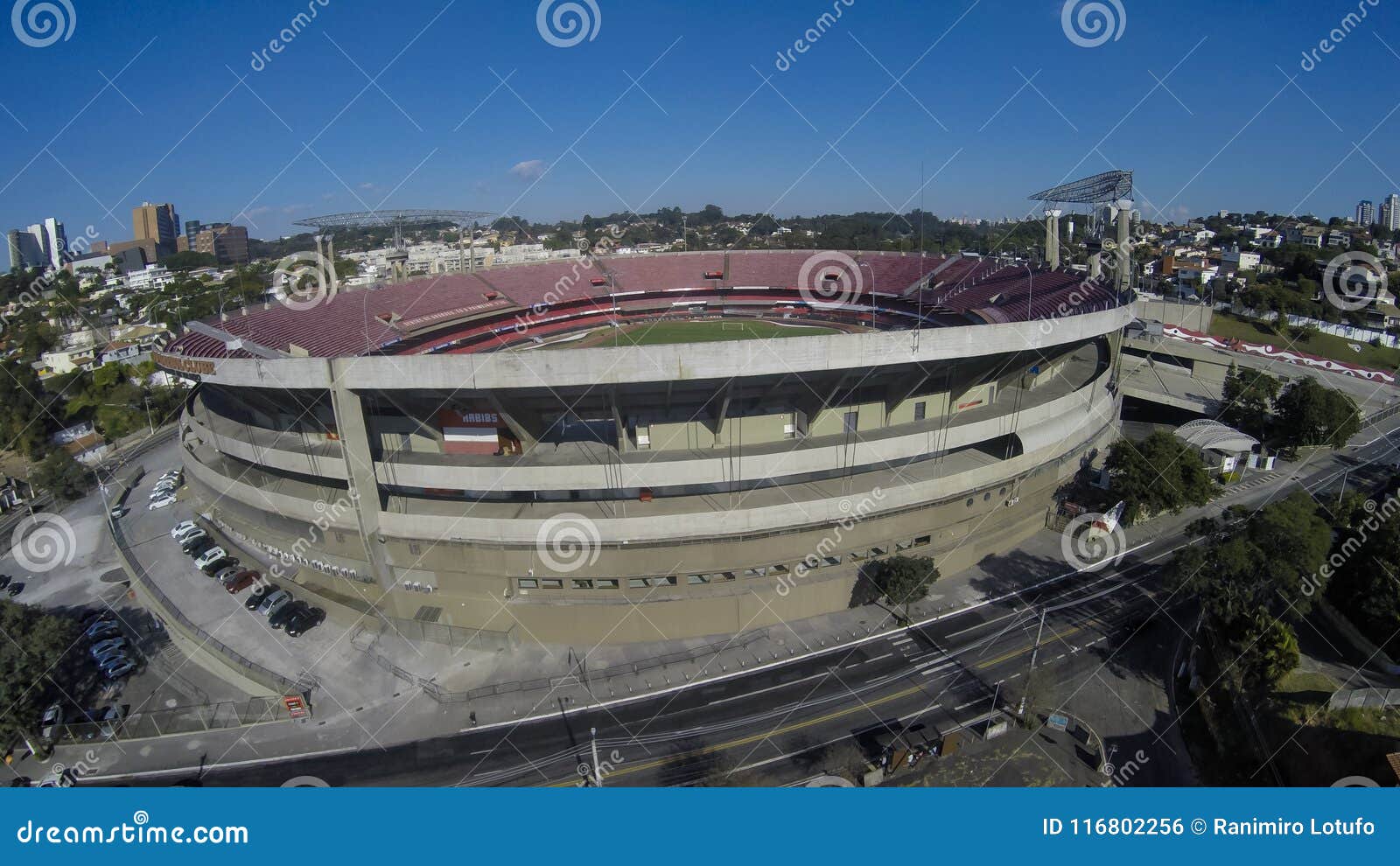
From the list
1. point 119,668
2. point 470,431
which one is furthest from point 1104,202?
point 119,668

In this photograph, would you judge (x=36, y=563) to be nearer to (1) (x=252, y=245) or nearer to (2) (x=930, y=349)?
(2) (x=930, y=349)

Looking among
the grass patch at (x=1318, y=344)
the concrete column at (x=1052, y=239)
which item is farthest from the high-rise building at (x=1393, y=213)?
the concrete column at (x=1052, y=239)

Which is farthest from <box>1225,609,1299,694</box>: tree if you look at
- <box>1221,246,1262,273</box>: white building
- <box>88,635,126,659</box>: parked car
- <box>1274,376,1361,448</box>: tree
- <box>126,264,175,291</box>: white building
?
<box>126,264,175,291</box>: white building

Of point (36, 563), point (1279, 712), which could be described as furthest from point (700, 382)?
point (36, 563)

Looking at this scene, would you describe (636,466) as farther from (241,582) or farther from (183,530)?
(183,530)

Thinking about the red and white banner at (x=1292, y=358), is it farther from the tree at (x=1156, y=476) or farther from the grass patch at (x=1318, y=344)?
the tree at (x=1156, y=476)

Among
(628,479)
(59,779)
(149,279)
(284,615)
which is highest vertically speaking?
(149,279)

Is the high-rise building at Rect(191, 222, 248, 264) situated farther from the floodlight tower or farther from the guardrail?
the floodlight tower
